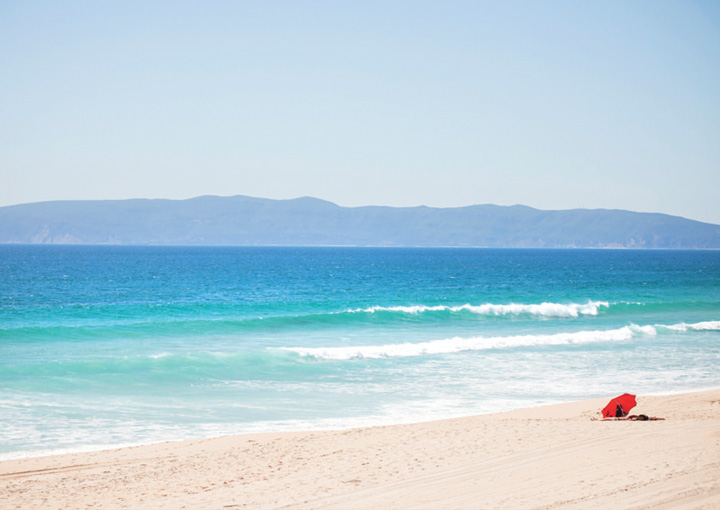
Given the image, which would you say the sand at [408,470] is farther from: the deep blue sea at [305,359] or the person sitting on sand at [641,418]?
the deep blue sea at [305,359]

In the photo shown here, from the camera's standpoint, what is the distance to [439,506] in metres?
6.96

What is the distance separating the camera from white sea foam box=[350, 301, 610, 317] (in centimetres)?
3378

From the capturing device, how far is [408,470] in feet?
27.6

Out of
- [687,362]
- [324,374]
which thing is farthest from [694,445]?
[687,362]

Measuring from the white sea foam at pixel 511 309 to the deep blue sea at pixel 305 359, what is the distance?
0.52 feet

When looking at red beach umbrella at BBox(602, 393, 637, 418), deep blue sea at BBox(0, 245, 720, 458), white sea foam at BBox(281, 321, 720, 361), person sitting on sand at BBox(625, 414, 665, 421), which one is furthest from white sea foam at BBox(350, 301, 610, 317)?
person sitting on sand at BBox(625, 414, 665, 421)

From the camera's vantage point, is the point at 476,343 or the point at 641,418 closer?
the point at 641,418

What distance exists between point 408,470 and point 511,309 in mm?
27939

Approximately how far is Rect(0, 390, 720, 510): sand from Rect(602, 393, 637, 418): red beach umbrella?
76 centimetres

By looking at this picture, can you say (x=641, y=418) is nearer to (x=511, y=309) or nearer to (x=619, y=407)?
(x=619, y=407)

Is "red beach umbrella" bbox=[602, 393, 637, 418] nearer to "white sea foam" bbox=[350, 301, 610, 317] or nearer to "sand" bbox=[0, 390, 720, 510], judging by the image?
"sand" bbox=[0, 390, 720, 510]

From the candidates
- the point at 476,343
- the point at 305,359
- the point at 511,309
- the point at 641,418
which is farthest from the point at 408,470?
the point at 511,309

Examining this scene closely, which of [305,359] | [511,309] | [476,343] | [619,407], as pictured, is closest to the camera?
[619,407]

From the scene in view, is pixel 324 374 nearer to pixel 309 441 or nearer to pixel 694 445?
pixel 309 441
